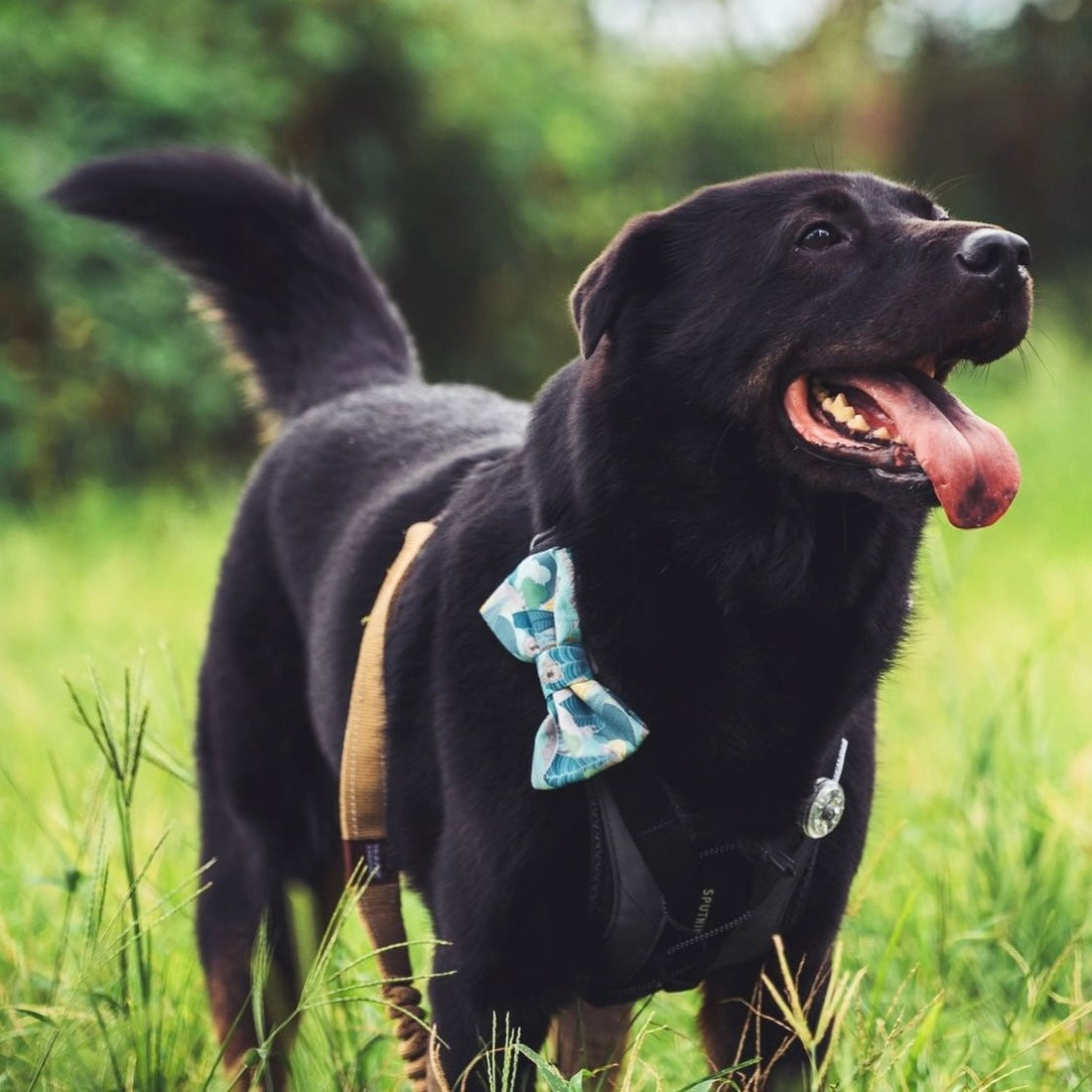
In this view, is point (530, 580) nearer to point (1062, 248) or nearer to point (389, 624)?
point (389, 624)

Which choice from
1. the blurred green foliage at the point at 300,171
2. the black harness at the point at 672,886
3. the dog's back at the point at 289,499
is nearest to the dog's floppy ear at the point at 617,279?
the dog's back at the point at 289,499

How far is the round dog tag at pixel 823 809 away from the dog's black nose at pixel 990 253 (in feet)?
2.40

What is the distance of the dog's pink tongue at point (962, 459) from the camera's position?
190 cm

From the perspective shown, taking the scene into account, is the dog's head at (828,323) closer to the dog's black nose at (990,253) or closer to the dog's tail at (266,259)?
the dog's black nose at (990,253)

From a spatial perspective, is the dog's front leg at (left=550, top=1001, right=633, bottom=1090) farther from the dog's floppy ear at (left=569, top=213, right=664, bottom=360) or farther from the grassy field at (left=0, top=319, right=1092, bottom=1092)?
the dog's floppy ear at (left=569, top=213, right=664, bottom=360)

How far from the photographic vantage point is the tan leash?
2.31 meters

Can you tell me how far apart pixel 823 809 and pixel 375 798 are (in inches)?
26.9

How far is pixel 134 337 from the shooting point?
8000 mm

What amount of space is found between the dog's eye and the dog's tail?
1.28 metres

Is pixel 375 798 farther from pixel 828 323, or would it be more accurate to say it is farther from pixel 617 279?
pixel 828 323

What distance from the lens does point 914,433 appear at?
76.8 inches

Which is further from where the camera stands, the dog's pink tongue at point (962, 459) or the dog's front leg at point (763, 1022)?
the dog's front leg at point (763, 1022)

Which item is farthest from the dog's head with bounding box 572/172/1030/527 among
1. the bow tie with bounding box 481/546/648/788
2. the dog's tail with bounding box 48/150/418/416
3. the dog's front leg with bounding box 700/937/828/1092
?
the dog's tail with bounding box 48/150/418/416

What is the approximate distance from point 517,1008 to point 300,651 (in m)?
1.02
